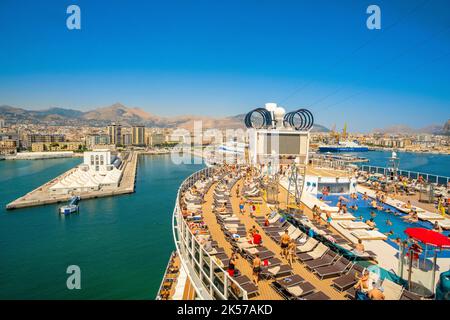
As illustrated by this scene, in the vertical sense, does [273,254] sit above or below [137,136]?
below

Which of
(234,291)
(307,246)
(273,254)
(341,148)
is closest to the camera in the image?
(234,291)

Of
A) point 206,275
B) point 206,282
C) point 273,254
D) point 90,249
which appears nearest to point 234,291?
point 206,275

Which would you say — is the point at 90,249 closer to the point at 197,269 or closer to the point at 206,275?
the point at 197,269

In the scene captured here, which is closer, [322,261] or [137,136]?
[322,261]

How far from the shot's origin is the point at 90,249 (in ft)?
57.1

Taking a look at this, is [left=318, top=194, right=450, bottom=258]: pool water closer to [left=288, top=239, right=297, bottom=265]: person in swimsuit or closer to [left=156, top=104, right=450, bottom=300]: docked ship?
[left=156, top=104, right=450, bottom=300]: docked ship

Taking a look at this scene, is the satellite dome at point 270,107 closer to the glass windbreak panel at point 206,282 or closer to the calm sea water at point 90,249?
the calm sea water at point 90,249

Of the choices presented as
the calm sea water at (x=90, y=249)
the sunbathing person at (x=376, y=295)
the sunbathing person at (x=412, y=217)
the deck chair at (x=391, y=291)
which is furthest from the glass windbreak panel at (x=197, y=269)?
the sunbathing person at (x=412, y=217)

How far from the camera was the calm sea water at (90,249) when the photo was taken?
42.5ft

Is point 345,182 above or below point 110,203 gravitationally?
above

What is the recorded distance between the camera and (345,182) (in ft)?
55.9
